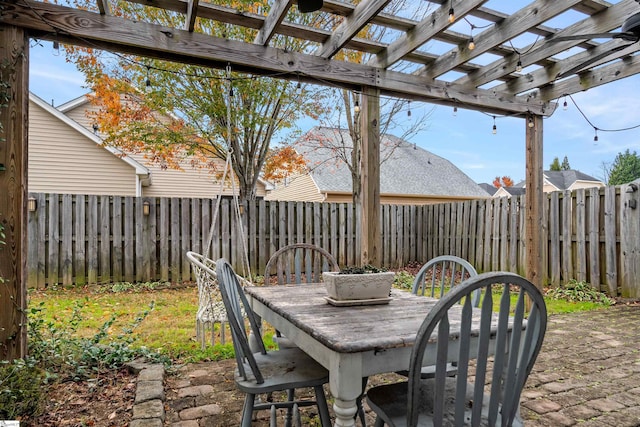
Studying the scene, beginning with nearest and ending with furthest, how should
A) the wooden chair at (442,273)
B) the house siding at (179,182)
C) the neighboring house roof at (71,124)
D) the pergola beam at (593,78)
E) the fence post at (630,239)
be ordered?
the wooden chair at (442,273) → the pergola beam at (593,78) → the fence post at (630,239) → the neighboring house roof at (71,124) → the house siding at (179,182)

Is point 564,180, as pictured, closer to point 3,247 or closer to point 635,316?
point 635,316

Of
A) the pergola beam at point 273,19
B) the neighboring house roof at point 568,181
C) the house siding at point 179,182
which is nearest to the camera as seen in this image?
the pergola beam at point 273,19

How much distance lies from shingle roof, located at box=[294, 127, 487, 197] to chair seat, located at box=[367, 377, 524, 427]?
30.8 ft

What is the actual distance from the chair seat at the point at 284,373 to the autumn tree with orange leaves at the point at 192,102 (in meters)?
4.96

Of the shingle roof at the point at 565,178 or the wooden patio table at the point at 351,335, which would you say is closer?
the wooden patio table at the point at 351,335

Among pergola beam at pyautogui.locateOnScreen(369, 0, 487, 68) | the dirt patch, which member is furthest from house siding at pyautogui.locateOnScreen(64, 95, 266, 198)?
the dirt patch

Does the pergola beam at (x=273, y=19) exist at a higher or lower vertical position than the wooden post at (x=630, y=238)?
higher

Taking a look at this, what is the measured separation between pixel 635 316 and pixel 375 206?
10.3 feet

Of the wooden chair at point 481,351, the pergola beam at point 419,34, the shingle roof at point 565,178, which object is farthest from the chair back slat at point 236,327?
the shingle roof at point 565,178

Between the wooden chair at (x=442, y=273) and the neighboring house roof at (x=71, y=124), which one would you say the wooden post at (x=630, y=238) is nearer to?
the wooden chair at (x=442, y=273)

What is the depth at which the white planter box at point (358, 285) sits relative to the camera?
1.83 meters

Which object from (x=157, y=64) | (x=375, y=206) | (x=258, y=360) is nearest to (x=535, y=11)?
(x=375, y=206)

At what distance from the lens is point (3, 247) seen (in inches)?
94.2

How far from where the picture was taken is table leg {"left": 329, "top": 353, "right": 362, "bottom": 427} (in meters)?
1.25
